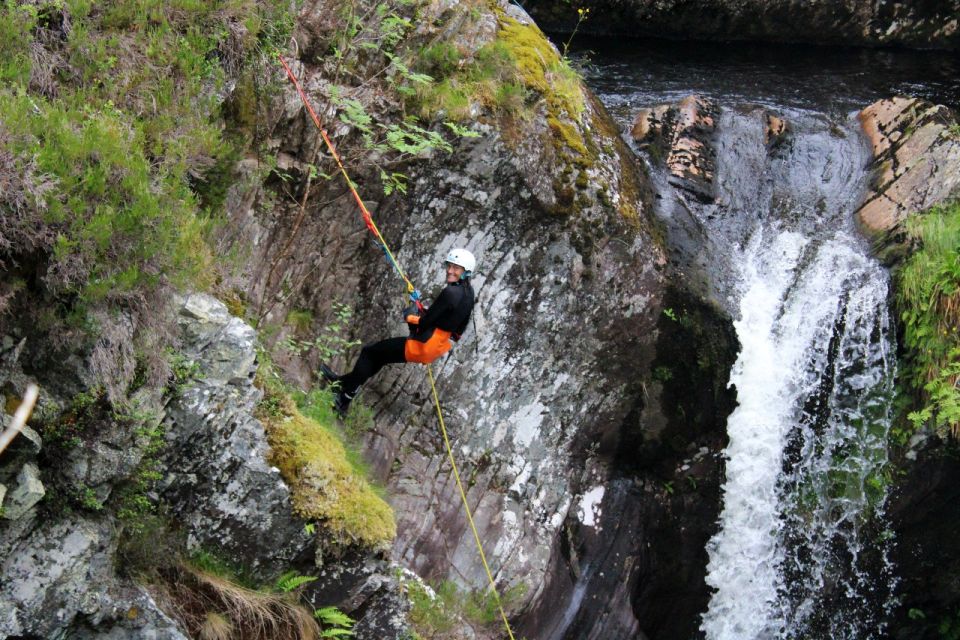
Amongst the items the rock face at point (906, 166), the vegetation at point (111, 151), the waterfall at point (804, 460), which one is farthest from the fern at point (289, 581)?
the rock face at point (906, 166)

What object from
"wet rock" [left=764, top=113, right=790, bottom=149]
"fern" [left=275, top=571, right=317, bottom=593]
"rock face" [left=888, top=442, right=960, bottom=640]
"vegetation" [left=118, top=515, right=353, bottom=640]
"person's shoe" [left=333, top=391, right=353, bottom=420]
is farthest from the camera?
"wet rock" [left=764, top=113, right=790, bottom=149]

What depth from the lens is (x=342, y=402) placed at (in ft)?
23.8

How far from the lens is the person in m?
6.71

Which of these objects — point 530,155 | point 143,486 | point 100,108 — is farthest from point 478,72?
point 143,486

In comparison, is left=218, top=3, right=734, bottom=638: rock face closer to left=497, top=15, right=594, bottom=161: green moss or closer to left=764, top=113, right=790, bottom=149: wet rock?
left=497, top=15, right=594, bottom=161: green moss

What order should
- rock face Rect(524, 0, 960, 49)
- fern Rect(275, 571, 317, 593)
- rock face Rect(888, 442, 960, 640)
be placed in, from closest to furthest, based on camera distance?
fern Rect(275, 571, 317, 593), rock face Rect(888, 442, 960, 640), rock face Rect(524, 0, 960, 49)

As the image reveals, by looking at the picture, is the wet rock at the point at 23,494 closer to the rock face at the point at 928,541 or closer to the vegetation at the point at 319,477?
the vegetation at the point at 319,477

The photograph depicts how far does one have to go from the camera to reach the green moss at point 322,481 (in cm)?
554

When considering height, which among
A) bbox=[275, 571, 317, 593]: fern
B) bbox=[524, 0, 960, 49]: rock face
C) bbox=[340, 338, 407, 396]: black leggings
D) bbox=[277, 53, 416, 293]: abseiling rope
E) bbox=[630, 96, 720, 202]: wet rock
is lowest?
bbox=[275, 571, 317, 593]: fern

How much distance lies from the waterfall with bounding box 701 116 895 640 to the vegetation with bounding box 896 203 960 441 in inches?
10.7

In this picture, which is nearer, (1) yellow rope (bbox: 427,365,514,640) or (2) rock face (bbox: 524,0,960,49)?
(1) yellow rope (bbox: 427,365,514,640)

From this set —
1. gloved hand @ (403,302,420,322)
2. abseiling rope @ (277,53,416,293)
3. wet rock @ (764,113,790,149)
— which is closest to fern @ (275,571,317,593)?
gloved hand @ (403,302,420,322)

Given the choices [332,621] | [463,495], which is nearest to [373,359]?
[463,495]

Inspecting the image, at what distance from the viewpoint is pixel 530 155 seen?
7.98 meters
